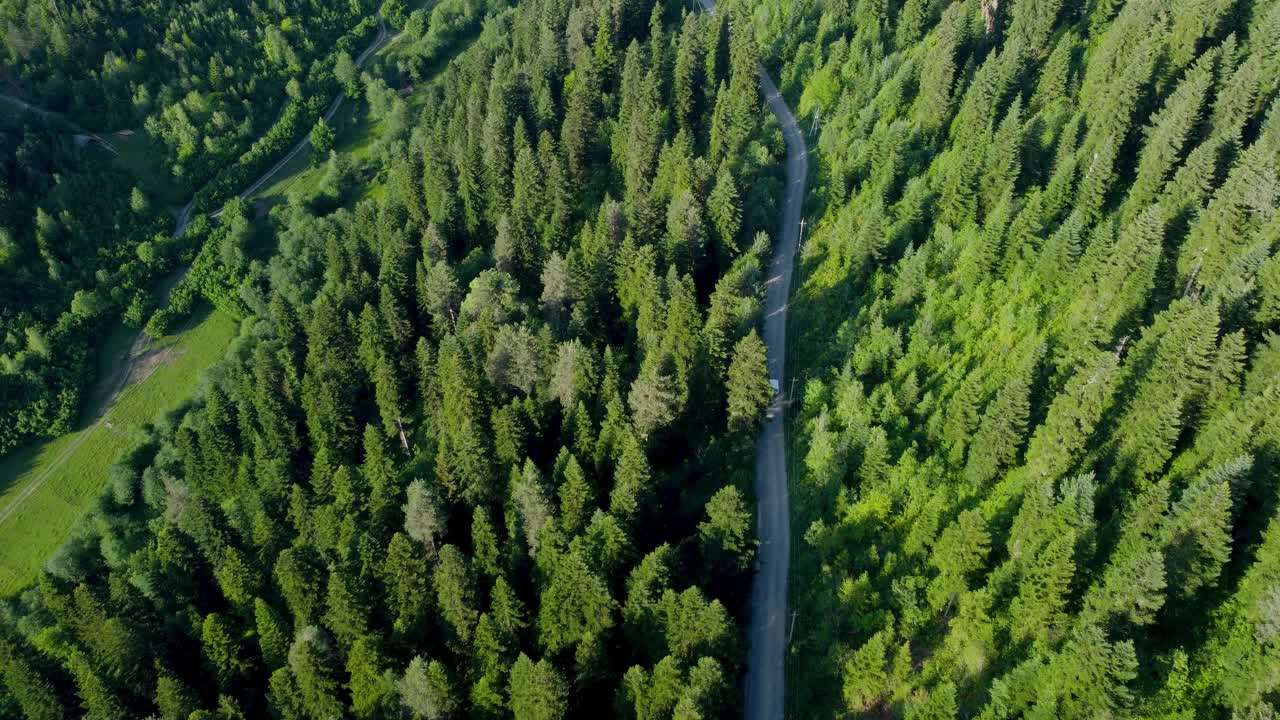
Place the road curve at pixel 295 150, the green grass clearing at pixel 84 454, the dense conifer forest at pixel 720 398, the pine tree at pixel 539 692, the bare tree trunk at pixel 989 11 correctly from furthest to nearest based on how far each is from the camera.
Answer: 1. the road curve at pixel 295 150
2. the bare tree trunk at pixel 989 11
3. the green grass clearing at pixel 84 454
4. the pine tree at pixel 539 692
5. the dense conifer forest at pixel 720 398

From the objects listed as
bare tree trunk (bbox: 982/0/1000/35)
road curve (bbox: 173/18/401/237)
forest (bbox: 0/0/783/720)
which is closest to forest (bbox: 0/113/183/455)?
road curve (bbox: 173/18/401/237)

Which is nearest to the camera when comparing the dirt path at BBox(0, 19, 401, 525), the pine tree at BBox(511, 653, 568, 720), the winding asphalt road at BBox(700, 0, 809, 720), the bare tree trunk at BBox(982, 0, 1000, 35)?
the pine tree at BBox(511, 653, 568, 720)

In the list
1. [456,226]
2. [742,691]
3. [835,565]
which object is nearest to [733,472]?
[835,565]

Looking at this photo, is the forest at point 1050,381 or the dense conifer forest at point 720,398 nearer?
the forest at point 1050,381

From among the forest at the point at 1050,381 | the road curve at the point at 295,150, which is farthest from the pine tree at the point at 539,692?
the road curve at the point at 295,150

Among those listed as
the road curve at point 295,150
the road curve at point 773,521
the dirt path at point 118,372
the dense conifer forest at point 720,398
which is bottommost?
the road curve at point 773,521

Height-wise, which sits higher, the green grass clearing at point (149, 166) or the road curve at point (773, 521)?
the green grass clearing at point (149, 166)

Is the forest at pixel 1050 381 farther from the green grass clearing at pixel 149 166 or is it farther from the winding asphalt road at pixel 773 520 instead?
the green grass clearing at pixel 149 166

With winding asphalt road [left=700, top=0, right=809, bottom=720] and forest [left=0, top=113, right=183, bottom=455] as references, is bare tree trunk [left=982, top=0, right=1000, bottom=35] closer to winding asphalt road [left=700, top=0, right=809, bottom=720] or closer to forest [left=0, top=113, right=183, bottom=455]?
winding asphalt road [left=700, top=0, right=809, bottom=720]
